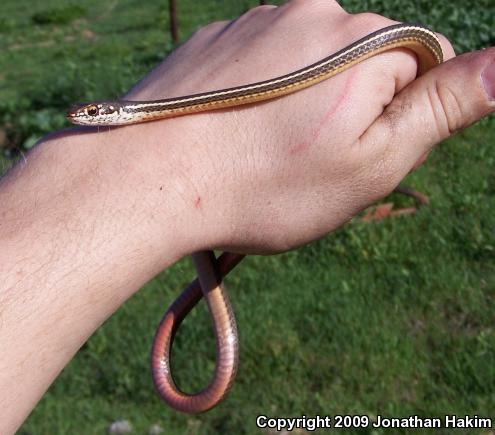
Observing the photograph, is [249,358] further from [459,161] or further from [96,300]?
[459,161]

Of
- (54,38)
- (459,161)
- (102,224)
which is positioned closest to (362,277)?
(459,161)

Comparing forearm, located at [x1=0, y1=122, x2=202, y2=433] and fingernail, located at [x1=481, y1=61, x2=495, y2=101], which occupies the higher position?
fingernail, located at [x1=481, y1=61, x2=495, y2=101]

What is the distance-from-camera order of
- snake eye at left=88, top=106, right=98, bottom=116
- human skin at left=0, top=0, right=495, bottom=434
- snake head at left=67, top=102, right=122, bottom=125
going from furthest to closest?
snake eye at left=88, top=106, right=98, bottom=116, snake head at left=67, top=102, right=122, bottom=125, human skin at left=0, top=0, right=495, bottom=434

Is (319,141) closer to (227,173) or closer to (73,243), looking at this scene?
(227,173)

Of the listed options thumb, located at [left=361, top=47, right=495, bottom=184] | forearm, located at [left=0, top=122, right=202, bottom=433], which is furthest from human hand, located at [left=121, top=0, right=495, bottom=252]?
forearm, located at [left=0, top=122, right=202, bottom=433]

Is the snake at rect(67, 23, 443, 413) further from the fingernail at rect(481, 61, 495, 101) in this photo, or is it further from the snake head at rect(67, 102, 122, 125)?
the fingernail at rect(481, 61, 495, 101)
